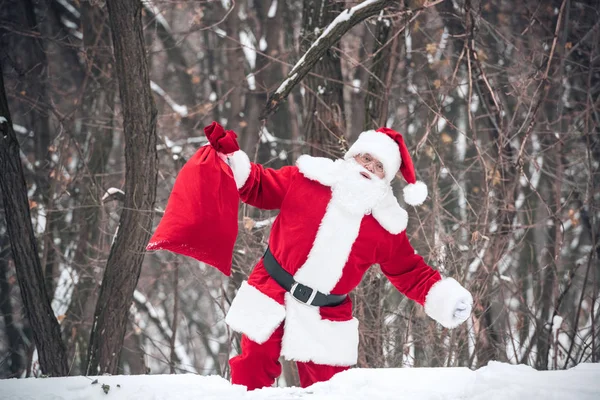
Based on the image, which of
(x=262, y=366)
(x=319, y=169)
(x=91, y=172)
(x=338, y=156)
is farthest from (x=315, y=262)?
(x=91, y=172)

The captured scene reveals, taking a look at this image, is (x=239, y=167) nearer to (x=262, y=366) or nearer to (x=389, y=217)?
(x=389, y=217)

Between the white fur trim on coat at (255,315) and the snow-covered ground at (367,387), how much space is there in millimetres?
339

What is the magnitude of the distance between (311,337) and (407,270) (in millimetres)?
731

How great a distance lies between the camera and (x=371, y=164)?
354cm

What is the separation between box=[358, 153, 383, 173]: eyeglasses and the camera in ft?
11.7

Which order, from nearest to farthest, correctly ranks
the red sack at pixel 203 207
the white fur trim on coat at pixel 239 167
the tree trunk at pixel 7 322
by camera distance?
the red sack at pixel 203 207, the white fur trim on coat at pixel 239 167, the tree trunk at pixel 7 322

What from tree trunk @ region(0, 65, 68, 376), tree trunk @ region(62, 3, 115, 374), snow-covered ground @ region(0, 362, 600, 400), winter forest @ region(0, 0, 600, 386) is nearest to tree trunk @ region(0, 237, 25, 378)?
winter forest @ region(0, 0, 600, 386)

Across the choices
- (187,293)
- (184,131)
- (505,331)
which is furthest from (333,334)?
(187,293)

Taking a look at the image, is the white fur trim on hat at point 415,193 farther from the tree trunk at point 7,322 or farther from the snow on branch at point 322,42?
the tree trunk at point 7,322

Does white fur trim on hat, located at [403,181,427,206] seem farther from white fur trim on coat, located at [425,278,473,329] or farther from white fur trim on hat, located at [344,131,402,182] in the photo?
white fur trim on coat, located at [425,278,473,329]

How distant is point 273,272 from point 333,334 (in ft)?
1.60

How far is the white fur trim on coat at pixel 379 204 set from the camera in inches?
138

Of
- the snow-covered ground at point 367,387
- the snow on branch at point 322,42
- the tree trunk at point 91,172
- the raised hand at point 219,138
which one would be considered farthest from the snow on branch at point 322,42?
the tree trunk at point 91,172

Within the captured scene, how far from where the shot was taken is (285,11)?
10.3 metres
